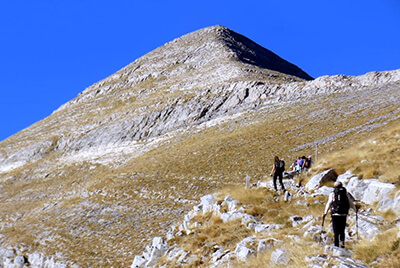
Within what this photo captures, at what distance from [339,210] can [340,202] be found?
231 millimetres

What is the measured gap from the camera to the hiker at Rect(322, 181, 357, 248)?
1052 cm

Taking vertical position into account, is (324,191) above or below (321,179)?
below

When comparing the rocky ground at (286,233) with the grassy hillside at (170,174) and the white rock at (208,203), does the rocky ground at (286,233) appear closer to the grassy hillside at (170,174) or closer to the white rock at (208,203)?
the white rock at (208,203)

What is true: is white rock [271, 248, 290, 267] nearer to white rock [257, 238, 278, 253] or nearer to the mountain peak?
white rock [257, 238, 278, 253]

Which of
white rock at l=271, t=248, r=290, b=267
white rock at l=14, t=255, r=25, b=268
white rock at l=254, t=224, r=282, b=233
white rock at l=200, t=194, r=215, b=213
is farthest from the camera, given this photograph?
white rock at l=14, t=255, r=25, b=268

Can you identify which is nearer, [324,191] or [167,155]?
[324,191]

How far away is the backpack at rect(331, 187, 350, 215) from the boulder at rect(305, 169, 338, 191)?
5131 mm

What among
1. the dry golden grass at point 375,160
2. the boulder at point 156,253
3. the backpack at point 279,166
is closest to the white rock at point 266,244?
the dry golden grass at point 375,160

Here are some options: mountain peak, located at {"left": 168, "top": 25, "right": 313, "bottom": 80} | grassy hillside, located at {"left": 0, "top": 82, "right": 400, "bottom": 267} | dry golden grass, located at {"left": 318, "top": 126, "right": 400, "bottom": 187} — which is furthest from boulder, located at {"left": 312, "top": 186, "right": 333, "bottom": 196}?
mountain peak, located at {"left": 168, "top": 25, "right": 313, "bottom": 80}

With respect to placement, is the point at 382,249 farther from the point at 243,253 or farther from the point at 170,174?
the point at 170,174

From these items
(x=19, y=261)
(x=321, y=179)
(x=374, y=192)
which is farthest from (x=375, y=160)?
(x=19, y=261)

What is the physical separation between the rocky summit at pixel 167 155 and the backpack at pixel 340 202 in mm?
1242

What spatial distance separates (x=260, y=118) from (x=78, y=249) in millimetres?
34325

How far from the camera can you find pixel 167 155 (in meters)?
51.8
